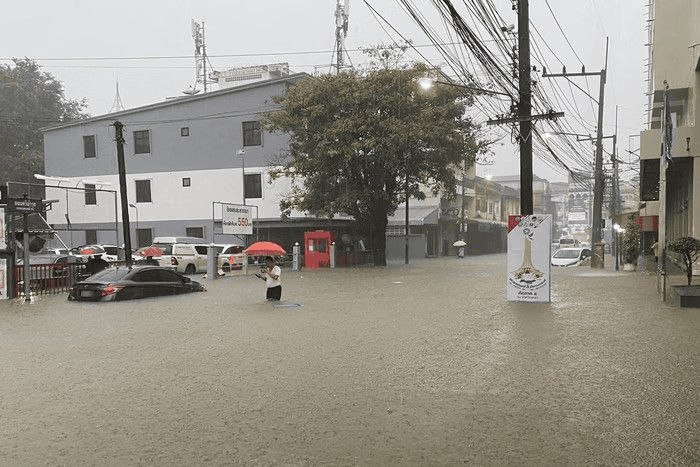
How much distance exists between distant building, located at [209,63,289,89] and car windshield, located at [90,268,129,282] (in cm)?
3725

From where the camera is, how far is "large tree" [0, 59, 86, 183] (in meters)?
50.6

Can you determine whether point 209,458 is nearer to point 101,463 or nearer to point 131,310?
point 101,463

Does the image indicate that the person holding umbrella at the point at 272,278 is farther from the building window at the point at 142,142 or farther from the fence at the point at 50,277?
the building window at the point at 142,142

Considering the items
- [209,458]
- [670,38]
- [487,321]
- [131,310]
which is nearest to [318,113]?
[670,38]

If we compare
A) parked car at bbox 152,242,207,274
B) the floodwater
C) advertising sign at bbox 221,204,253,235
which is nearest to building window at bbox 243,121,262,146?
advertising sign at bbox 221,204,253,235

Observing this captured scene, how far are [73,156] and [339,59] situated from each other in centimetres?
2610

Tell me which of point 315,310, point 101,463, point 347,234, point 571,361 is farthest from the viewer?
point 347,234

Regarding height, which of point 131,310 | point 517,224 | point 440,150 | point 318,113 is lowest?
point 131,310

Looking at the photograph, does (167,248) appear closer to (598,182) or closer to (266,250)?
(266,250)

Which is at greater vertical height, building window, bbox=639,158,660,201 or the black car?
building window, bbox=639,158,660,201

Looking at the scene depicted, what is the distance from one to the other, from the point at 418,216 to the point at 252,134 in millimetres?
16080

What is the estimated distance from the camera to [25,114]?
5312cm

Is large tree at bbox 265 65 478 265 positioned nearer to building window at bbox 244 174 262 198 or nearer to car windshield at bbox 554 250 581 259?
building window at bbox 244 174 262 198

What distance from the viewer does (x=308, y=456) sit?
4.58 meters
